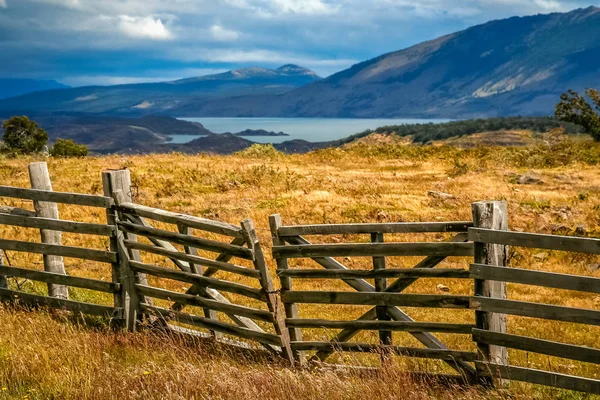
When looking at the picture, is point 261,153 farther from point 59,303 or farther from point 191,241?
point 191,241

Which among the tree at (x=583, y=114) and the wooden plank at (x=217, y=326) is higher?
the tree at (x=583, y=114)

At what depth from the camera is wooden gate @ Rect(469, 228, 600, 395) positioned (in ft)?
19.9

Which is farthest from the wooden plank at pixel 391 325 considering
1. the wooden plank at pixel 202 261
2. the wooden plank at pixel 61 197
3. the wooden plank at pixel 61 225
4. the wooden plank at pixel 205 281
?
the wooden plank at pixel 61 197

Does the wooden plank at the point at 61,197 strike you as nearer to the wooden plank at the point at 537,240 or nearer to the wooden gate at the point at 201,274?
the wooden gate at the point at 201,274

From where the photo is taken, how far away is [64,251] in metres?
10.0

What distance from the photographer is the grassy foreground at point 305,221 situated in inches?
257

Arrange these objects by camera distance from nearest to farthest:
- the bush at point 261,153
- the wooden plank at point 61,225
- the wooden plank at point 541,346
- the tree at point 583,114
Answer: the wooden plank at point 541,346 → the wooden plank at point 61,225 → the bush at point 261,153 → the tree at point 583,114

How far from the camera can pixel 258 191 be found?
25.5m

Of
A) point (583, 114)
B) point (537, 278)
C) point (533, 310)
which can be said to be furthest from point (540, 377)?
point (583, 114)

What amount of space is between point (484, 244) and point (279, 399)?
278cm

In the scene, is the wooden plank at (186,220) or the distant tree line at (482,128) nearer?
the wooden plank at (186,220)

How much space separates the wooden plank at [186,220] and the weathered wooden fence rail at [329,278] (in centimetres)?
2

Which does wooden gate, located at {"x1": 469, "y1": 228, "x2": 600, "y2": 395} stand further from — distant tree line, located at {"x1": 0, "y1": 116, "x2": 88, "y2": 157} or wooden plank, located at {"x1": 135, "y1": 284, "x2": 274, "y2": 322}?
distant tree line, located at {"x1": 0, "y1": 116, "x2": 88, "y2": 157}

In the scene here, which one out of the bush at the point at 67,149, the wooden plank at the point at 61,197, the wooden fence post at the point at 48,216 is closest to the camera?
the wooden plank at the point at 61,197
